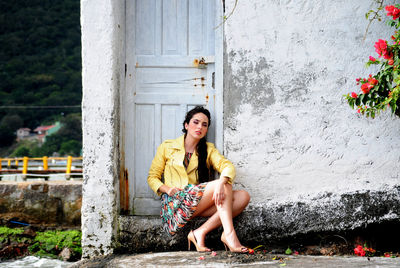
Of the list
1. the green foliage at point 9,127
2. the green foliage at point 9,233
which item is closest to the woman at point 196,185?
the green foliage at point 9,233

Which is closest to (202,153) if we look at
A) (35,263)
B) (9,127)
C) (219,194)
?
(219,194)

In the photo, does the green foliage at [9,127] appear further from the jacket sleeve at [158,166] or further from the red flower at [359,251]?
the red flower at [359,251]

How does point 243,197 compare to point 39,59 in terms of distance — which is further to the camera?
point 39,59

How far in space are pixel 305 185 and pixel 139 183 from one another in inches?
63.4

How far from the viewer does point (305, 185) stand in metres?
3.49

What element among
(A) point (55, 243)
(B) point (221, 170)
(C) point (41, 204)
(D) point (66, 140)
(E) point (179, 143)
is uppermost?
(D) point (66, 140)

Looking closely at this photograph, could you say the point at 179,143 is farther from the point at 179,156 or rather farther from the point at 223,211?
the point at 223,211

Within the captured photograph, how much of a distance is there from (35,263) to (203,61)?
269cm

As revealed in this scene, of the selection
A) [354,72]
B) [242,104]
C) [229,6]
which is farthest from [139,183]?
[354,72]

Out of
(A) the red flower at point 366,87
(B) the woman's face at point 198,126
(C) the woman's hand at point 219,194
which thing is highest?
(A) the red flower at point 366,87

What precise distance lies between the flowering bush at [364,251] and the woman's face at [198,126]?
1.69 meters

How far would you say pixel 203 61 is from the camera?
3.76m

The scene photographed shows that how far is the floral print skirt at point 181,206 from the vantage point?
3.11 meters

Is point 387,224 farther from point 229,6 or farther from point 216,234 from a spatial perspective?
point 229,6
